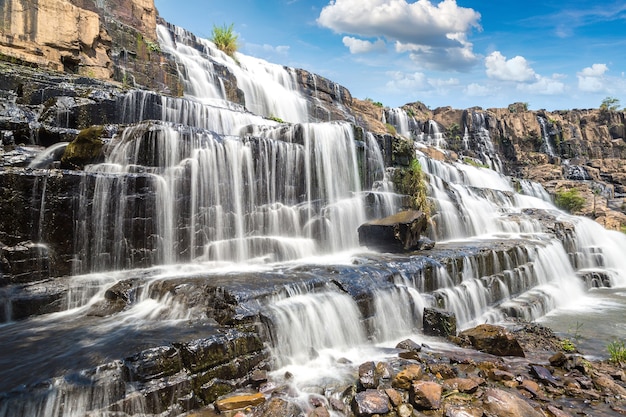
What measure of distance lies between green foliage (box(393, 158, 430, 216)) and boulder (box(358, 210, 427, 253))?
2.35m

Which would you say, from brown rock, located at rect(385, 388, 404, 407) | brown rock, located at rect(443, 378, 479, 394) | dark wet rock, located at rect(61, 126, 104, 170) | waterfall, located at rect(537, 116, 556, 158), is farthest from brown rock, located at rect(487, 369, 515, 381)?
waterfall, located at rect(537, 116, 556, 158)

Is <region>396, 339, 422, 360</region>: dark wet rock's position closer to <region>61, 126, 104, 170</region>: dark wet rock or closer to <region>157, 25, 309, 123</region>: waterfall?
<region>61, 126, 104, 170</region>: dark wet rock

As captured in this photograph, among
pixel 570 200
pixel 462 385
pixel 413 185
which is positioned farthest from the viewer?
pixel 570 200

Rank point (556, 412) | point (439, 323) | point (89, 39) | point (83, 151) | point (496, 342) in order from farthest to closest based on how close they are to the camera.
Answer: point (89, 39) < point (83, 151) < point (439, 323) < point (496, 342) < point (556, 412)

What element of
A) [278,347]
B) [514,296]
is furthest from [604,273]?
[278,347]

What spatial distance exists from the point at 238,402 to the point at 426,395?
234cm

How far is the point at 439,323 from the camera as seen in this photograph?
745cm

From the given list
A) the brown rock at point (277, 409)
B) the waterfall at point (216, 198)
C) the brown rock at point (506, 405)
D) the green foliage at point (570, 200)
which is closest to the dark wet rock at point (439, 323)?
the brown rock at point (506, 405)

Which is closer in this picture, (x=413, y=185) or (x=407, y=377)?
(x=407, y=377)

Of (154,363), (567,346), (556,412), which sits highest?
(154,363)

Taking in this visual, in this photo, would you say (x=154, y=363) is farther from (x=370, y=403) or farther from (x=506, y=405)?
(x=506, y=405)

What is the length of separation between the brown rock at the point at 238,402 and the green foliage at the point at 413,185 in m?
10.7

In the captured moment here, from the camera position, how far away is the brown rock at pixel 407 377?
16.4 ft

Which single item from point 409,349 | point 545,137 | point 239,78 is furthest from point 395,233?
point 545,137
